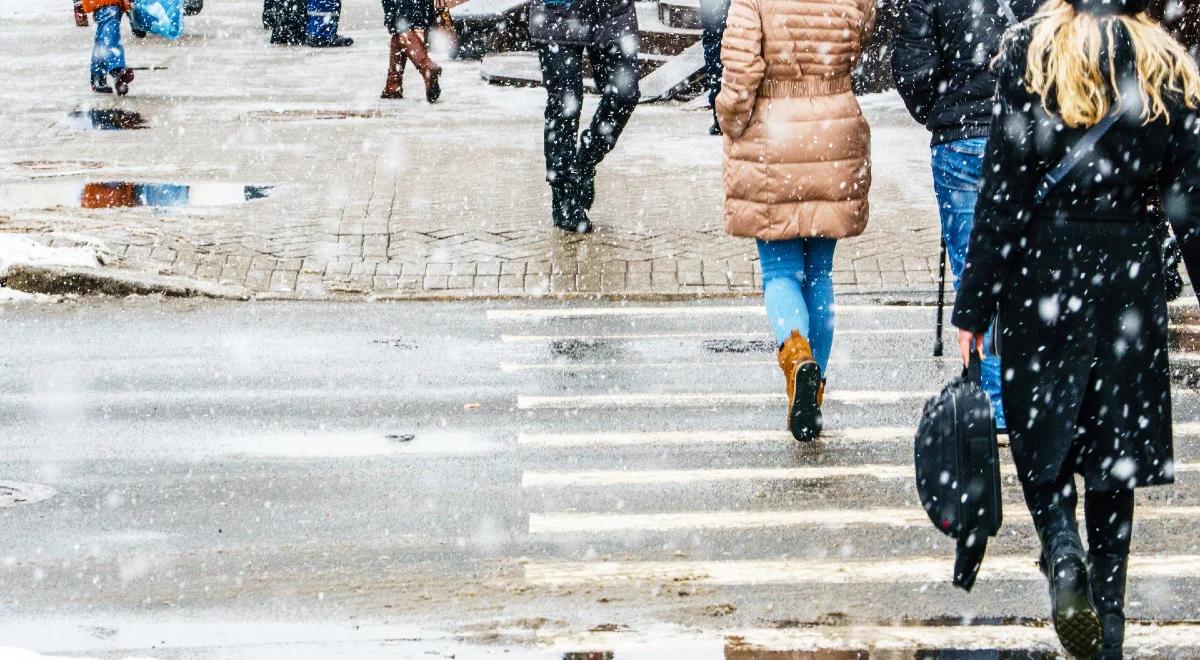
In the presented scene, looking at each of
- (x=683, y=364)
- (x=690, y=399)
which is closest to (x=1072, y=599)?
(x=690, y=399)

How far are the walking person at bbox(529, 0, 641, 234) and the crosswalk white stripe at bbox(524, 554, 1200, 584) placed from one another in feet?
17.1

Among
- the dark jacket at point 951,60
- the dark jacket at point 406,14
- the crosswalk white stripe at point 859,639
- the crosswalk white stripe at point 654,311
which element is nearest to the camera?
the crosswalk white stripe at point 859,639

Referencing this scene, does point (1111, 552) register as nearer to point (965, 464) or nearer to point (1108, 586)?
point (1108, 586)

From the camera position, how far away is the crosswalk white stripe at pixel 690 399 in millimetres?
7434

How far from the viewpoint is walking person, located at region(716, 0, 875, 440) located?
664 cm

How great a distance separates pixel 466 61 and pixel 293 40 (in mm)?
2872

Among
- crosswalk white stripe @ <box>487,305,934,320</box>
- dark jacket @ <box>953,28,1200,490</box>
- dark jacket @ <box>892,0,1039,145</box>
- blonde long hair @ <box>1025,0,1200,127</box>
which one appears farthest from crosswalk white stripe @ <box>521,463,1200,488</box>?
Result: crosswalk white stripe @ <box>487,305,934,320</box>

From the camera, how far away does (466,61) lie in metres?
20.5

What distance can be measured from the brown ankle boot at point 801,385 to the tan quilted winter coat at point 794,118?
452 millimetres

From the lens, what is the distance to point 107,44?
1700 cm

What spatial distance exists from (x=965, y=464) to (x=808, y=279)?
2523 millimetres

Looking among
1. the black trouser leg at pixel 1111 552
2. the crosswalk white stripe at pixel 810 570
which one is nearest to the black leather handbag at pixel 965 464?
the black trouser leg at pixel 1111 552

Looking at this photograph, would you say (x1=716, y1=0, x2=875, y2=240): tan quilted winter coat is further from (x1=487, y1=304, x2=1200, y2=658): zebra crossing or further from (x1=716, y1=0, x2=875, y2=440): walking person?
(x1=487, y1=304, x2=1200, y2=658): zebra crossing

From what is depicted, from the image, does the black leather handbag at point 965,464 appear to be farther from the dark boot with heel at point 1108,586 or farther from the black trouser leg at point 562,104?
the black trouser leg at point 562,104
